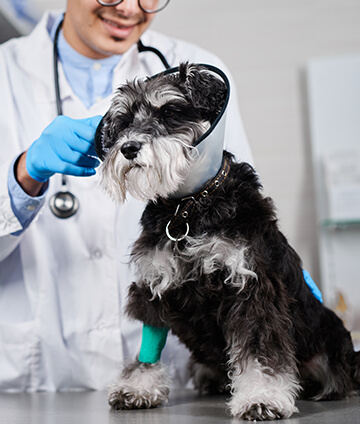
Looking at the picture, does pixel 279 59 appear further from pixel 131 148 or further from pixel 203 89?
pixel 131 148

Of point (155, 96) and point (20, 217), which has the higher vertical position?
point (155, 96)

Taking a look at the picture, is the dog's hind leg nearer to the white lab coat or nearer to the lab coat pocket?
the white lab coat

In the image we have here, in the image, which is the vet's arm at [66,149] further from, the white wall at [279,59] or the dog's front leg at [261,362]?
the white wall at [279,59]

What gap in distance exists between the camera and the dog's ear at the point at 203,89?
1113mm

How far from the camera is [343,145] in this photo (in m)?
2.78

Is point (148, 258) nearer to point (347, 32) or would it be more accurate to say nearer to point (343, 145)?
point (343, 145)

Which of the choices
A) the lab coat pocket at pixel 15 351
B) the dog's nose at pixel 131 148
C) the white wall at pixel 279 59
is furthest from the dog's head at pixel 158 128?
the white wall at pixel 279 59

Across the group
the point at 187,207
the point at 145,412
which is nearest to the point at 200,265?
the point at 187,207

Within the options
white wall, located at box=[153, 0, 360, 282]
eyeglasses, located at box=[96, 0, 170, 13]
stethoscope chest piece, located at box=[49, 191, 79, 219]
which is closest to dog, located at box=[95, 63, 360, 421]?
stethoscope chest piece, located at box=[49, 191, 79, 219]

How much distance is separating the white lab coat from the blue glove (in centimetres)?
30

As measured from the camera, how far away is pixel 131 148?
1049 mm

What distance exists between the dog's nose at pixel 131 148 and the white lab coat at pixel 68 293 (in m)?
0.64

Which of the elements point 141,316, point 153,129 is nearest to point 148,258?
point 141,316

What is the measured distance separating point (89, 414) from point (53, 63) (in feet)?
3.76
